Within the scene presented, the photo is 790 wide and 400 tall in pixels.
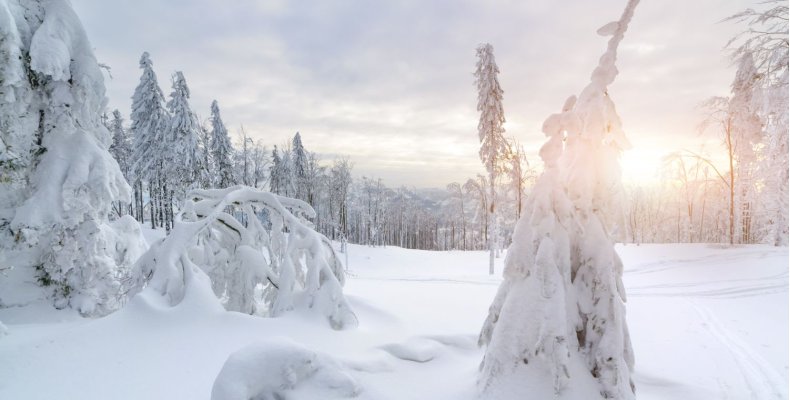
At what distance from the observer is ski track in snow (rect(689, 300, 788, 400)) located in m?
6.13

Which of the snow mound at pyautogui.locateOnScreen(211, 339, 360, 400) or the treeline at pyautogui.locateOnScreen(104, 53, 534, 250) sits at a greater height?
the treeline at pyautogui.locateOnScreen(104, 53, 534, 250)

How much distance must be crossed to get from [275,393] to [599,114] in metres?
5.48

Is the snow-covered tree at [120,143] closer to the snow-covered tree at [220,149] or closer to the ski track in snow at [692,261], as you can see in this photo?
the snow-covered tree at [220,149]

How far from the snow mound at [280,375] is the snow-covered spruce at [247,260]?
9.36 feet

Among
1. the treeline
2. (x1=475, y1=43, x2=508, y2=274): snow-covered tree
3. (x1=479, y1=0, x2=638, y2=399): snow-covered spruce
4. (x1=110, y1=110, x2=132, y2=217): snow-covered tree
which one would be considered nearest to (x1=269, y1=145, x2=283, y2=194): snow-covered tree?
the treeline

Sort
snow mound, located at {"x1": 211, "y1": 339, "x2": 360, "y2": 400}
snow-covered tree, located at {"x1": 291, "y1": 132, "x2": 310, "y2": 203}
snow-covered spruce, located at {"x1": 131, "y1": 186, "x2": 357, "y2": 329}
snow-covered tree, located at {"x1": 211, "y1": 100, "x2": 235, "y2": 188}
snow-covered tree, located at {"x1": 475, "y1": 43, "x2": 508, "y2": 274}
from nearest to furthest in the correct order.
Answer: snow mound, located at {"x1": 211, "y1": 339, "x2": 360, "y2": 400}
snow-covered spruce, located at {"x1": 131, "y1": 186, "x2": 357, "y2": 329}
snow-covered tree, located at {"x1": 475, "y1": 43, "x2": 508, "y2": 274}
snow-covered tree, located at {"x1": 211, "y1": 100, "x2": 235, "y2": 188}
snow-covered tree, located at {"x1": 291, "y1": 132, "x2": 310, "y2": 203}

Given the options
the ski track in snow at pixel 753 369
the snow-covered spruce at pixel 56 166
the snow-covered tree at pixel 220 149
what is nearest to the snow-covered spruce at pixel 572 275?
the ski track in snow at pixel 753 369

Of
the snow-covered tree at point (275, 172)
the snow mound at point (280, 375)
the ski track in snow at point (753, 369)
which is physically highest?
the snow-covered tree at point (275, 172)

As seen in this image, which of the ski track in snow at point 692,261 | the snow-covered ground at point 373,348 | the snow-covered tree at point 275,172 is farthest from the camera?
the snow-covered tree at point 275,172

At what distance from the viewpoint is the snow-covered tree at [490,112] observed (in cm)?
2323

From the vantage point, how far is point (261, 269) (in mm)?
7824

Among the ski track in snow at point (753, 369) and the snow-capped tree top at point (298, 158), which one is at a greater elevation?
the snow-capped tree top at point (298, 158)

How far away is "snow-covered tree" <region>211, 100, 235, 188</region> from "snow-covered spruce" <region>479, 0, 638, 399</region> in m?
31.2

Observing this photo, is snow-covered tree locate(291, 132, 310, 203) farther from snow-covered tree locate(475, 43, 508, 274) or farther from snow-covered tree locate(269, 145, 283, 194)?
snow-covered tree locate(475, 43, 508, 274)
